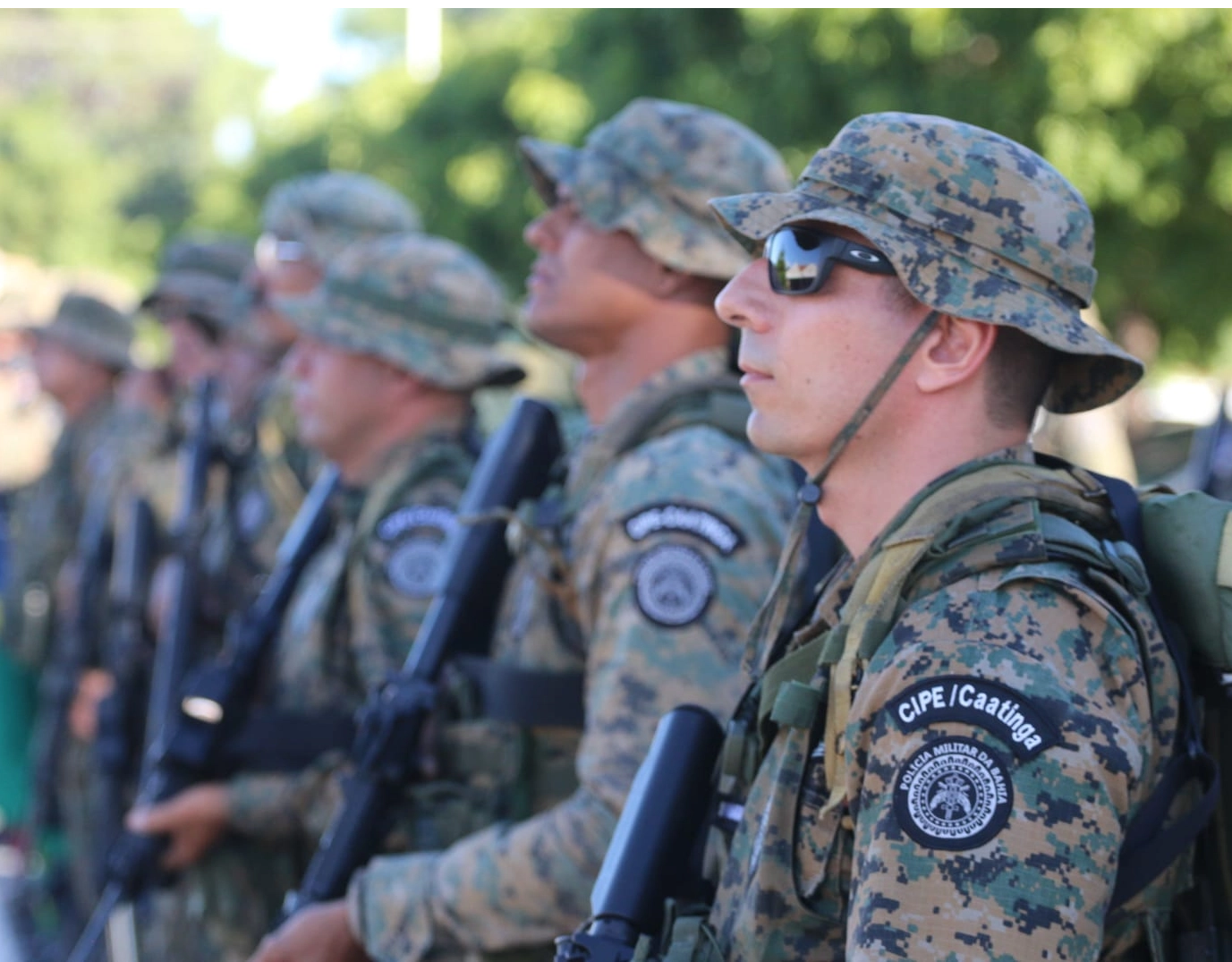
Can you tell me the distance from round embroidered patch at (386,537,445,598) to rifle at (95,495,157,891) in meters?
3.01

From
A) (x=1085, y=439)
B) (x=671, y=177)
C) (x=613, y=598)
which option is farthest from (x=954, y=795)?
(x=1085, y=439)

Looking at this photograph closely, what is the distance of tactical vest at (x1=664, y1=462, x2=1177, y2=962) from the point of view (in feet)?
6.59

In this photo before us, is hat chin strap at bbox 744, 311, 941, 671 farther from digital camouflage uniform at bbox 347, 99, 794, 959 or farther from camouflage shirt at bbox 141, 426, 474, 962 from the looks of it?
camouflage shirt at bbox 141, 426, 474, 962

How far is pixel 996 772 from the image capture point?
1814mm

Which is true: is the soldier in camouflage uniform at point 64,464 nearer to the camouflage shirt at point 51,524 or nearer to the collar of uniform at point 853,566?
the camouflage shirt at point 51,524

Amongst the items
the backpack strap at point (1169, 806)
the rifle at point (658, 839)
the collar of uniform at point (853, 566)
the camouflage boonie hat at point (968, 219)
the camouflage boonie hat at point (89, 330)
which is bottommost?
the rifle at point (658, 839)

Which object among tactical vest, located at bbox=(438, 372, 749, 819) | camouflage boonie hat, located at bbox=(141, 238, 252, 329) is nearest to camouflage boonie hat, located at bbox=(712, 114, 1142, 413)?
tactical vest, located at bbox=(438, 372, 749, 819)

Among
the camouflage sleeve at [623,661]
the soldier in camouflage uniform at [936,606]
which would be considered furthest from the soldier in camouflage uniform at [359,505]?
the soldier in camouflage uniform at [936,606]

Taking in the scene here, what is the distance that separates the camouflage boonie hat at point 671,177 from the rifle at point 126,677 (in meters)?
3.74

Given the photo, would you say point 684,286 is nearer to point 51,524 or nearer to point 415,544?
point 415,544

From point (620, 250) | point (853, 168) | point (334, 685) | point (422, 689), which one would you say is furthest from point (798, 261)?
point (334, 685)

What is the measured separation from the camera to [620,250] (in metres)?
3.55

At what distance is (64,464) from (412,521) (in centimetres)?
505

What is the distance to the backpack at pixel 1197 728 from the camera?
1.99 meters
